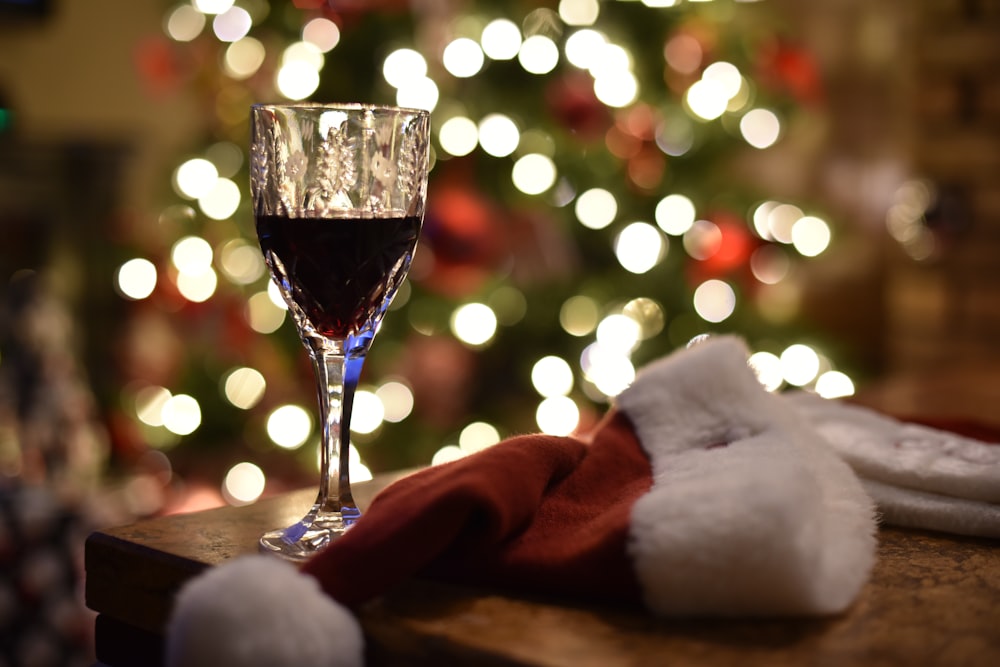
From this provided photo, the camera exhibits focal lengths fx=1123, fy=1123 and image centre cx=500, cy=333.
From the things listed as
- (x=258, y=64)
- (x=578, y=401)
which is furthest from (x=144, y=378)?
(x=578, y=401)

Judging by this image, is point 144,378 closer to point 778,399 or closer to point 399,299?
point 399,299

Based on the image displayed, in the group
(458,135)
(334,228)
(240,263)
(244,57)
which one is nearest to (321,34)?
(244,57)

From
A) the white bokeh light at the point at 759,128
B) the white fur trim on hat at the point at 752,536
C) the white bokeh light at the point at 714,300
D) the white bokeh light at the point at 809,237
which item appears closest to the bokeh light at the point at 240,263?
the white bokeh light at the point at 714,300

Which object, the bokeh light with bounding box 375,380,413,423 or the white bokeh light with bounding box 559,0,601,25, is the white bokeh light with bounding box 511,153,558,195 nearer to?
the white bokeh light with bounding box 559,0,601,25

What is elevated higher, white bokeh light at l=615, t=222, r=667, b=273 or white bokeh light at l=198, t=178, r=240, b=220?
white bokeh light at l=198, t=178, r=240, b=220

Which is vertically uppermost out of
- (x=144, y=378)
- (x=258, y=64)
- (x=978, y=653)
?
(x=258, y=64)

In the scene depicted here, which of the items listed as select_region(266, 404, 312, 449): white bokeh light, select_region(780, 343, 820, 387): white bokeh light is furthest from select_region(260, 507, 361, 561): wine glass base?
select_region(780, 343, 820, 387): white bokeh light

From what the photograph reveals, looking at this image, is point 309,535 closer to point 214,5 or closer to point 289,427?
point 289,427
